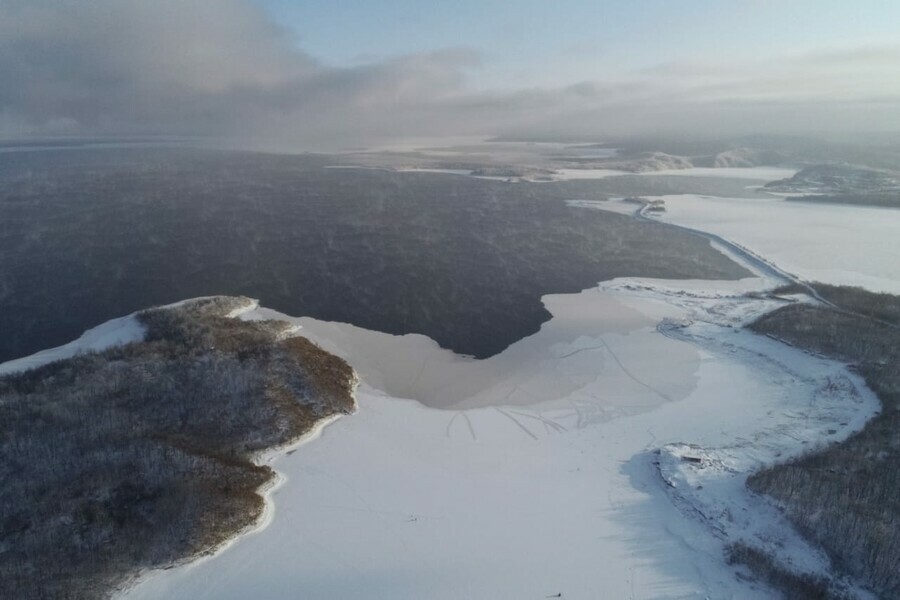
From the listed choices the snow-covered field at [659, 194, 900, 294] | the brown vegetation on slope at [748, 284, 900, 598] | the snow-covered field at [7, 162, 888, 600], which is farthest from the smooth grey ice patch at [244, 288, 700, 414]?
the snow-covered field at [659, 194, 900, 294]

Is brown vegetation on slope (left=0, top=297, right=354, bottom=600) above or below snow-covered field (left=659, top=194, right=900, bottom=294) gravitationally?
below

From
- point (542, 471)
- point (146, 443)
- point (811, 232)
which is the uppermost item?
point (811, 232)

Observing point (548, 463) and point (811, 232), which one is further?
point (811, 232)

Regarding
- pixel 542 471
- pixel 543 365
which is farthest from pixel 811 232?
pixel 542 471

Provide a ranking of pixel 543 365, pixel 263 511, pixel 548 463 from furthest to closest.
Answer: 1. pixel 543 365
2. pixel 548 463
3. pixel 263 511

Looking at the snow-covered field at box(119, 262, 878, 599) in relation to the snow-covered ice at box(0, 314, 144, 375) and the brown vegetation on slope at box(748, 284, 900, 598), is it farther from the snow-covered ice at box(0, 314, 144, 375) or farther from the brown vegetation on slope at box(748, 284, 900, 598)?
the snow-covered ice at box(0, 314, 144, 375)

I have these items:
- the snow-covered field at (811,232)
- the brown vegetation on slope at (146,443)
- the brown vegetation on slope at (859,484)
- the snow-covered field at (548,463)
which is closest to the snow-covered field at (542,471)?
the snow-covered field at (548,463)

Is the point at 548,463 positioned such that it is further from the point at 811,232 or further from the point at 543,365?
the point at 811,232
